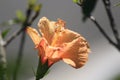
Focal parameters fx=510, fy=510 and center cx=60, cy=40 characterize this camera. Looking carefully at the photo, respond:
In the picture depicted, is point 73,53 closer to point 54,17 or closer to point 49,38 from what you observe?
point 49,38

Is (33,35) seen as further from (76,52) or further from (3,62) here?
(3,62)

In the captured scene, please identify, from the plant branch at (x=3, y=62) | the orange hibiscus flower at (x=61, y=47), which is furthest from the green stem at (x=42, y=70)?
the plant branch at (x=3, y=62)

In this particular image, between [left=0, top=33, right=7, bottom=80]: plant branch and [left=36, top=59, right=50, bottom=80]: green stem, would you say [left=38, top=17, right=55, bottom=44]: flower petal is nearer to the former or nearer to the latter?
[left=36, top=59, right=50, bottom=80]: green stem

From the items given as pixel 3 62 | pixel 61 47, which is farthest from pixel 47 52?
pixel 3 62

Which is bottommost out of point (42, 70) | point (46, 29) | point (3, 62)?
point (42, 70)

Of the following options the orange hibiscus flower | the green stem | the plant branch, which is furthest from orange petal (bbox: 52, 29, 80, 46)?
the plant branch

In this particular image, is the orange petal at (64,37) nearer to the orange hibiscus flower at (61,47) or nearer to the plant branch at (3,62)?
the orange hibiscus flower at (61,47)

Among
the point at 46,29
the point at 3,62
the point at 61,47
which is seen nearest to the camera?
the point at 3,62

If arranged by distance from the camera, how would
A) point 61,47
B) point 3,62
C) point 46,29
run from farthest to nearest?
point 46,29
point 61,47
point 3,62
